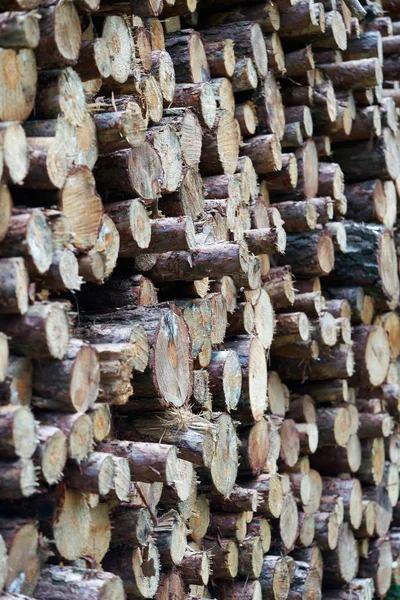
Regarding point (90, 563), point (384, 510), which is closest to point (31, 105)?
point (90, 563)

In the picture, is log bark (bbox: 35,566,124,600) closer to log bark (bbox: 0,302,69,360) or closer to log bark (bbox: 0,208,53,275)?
log bark (bbox: 0,302,69,360)

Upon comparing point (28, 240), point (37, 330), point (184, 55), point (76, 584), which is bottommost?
point (76, 584)

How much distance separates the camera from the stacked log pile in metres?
2.53

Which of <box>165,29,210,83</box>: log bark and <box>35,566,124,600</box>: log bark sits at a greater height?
<box>165,29,210,83</box>: log bark

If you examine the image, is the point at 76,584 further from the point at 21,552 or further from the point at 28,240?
the point at 28,240

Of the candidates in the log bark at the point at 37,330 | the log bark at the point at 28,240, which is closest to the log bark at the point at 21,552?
the log bark at the point at 37,330

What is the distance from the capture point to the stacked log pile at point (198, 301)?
8.31 feet

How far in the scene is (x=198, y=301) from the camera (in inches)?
135

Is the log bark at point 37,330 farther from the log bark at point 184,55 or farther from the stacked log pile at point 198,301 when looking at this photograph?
the log bark at point 184,55

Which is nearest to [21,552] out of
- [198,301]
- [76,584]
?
[76,584]

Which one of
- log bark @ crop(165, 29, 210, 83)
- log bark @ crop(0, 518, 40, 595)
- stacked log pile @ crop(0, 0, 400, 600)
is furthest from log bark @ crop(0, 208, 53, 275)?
log bark @ crop(165, 29, 210, 83)

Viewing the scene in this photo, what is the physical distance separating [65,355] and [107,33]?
1.07 meters

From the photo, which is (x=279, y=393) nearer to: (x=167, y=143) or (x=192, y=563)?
(x=192, y=563)

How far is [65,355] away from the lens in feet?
8.34
